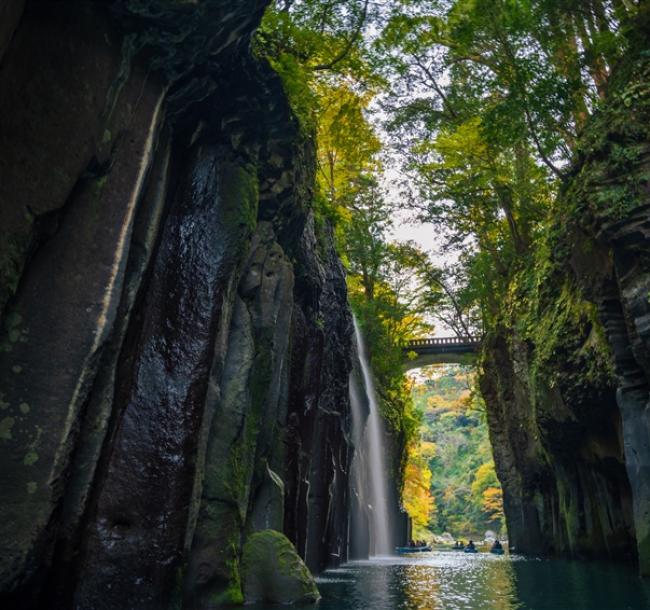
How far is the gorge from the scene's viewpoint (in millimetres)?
5148

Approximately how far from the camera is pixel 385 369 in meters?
29.0

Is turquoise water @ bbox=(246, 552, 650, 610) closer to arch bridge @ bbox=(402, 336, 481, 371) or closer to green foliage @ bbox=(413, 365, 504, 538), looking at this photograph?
arch bridge @ bbox=(402, 336, 481, 371)

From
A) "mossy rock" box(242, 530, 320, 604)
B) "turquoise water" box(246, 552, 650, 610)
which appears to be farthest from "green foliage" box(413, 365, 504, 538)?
"mossy rock" box(242, 530, 320, 604)

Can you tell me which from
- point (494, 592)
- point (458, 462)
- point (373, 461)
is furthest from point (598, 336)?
point (458, 462)

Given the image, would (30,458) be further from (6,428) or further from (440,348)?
(440,348)

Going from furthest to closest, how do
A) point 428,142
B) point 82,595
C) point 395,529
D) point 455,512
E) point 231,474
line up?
1. point 455,512
2. point 395,529
3. point 428,142
4. point 231,474
5. point 82,595

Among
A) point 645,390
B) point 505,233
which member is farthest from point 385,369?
point 645,390

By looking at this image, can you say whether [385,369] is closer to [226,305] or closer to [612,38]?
[612,38]

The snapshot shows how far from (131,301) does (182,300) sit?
1.06m

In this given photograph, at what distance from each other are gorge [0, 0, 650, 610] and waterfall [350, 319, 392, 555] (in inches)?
437

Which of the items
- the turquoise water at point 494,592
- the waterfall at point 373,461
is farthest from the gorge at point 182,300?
the waterfall at point 373,461

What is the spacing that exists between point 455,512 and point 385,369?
36140 mm

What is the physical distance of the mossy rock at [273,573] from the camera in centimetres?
777

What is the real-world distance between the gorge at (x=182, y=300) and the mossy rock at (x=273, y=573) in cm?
26
